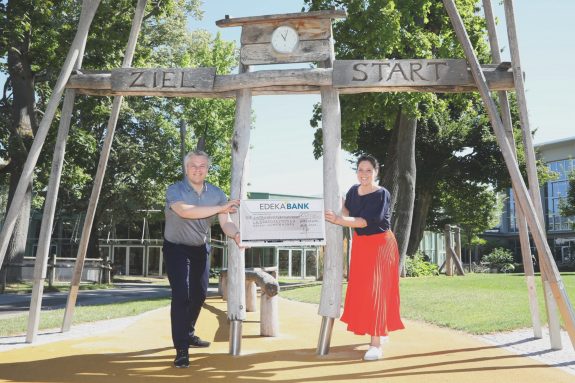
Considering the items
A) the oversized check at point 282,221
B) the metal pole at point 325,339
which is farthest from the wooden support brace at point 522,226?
the oversized check at point 282,221

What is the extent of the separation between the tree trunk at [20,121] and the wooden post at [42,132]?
1469cm

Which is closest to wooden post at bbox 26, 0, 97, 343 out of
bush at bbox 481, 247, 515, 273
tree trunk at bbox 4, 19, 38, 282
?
tree trunk at bbox 4, 19, 38, 282

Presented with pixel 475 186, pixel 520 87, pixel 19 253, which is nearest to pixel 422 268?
pixel 475 186

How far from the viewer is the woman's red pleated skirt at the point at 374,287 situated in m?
5.66

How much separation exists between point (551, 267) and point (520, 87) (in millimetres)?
2008

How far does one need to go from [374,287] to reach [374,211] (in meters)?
0.78

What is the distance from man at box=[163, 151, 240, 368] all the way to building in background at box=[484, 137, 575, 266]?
45.2 metres

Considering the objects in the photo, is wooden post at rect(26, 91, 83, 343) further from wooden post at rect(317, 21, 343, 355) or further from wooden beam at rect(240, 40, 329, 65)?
wooden post at rect(317, 21, 343, 355)

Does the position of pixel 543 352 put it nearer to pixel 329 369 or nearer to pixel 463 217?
pixel 329 369

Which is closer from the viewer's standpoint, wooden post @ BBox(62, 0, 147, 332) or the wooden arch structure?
the wooden arch structure

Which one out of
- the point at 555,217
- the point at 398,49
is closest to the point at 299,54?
the point at 398,49

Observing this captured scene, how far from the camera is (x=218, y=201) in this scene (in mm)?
5543

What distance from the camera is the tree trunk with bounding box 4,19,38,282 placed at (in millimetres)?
20312

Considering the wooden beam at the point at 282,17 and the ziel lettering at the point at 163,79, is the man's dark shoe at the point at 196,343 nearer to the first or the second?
the ziel lettering at the point at 163,79
